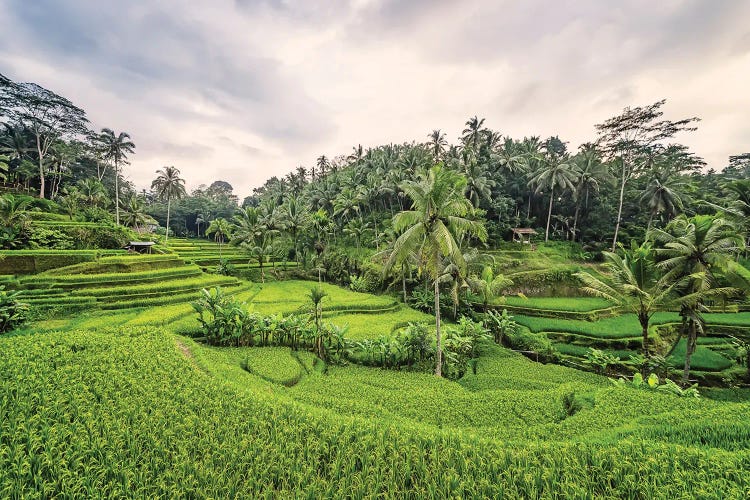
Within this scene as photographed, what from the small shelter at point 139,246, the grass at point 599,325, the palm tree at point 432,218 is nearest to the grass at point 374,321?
the palm tree at point 432,218

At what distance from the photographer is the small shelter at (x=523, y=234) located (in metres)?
34.3

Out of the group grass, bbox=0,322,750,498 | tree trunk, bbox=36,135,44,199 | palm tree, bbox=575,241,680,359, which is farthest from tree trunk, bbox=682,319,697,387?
tree trunk, bbox=36,135,44,199

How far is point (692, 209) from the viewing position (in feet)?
110

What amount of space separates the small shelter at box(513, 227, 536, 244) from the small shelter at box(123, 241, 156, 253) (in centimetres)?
3934

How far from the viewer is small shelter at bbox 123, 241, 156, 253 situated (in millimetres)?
29109

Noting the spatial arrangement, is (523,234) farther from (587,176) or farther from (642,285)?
(642,285)

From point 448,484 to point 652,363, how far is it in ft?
44.1

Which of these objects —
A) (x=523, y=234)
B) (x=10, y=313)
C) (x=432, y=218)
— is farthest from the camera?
(x=523, y=234)

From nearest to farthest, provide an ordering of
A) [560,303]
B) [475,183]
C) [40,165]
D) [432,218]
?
[432,218]
[560,303]
[475,183]
[40,165]

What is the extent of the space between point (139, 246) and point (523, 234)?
42.4m

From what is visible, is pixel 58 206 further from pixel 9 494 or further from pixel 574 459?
pixel 574 459

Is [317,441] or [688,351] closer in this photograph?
[317,441]

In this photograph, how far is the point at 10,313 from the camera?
12047mm

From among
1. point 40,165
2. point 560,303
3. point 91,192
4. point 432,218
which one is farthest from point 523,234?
point 40,165
